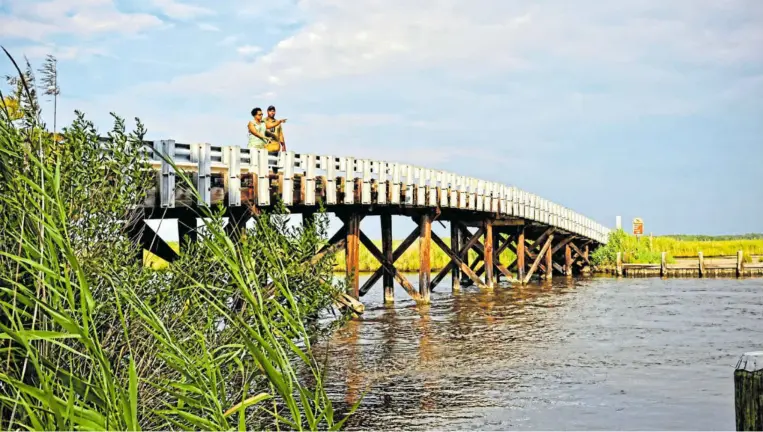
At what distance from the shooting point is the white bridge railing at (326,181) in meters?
12.4

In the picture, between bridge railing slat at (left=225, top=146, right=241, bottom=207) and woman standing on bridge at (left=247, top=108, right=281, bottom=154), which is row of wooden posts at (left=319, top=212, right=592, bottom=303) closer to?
bridge railing slat at (left=225, top=146, right=241, bottom=207)

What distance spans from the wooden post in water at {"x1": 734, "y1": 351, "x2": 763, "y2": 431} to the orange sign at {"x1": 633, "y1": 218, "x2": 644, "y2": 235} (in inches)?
1767

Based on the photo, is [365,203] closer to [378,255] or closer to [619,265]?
[378,255]

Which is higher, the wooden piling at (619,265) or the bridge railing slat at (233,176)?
the bridge railing slat at (233,176)

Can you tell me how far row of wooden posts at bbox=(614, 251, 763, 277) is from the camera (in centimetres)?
3912

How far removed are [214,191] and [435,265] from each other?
1298 inches

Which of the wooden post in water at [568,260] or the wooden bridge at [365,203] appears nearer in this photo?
the wooden bridge at [365,203]

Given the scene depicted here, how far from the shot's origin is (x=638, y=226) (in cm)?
4766

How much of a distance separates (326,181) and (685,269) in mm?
27008

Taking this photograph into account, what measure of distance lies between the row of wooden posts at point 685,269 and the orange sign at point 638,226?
7.13 meters

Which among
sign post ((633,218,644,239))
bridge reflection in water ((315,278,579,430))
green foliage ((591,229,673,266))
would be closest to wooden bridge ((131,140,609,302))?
green foliage ((591,229,673,266))

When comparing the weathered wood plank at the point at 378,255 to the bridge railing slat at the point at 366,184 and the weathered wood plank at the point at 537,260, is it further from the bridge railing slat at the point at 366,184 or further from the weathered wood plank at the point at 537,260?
the weathered wood plank at the point at 537,260

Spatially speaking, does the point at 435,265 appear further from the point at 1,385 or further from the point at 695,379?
the point at 1,385

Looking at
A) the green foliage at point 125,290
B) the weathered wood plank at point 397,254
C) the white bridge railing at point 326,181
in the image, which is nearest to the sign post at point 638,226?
the white bridge railing at point 326,181
